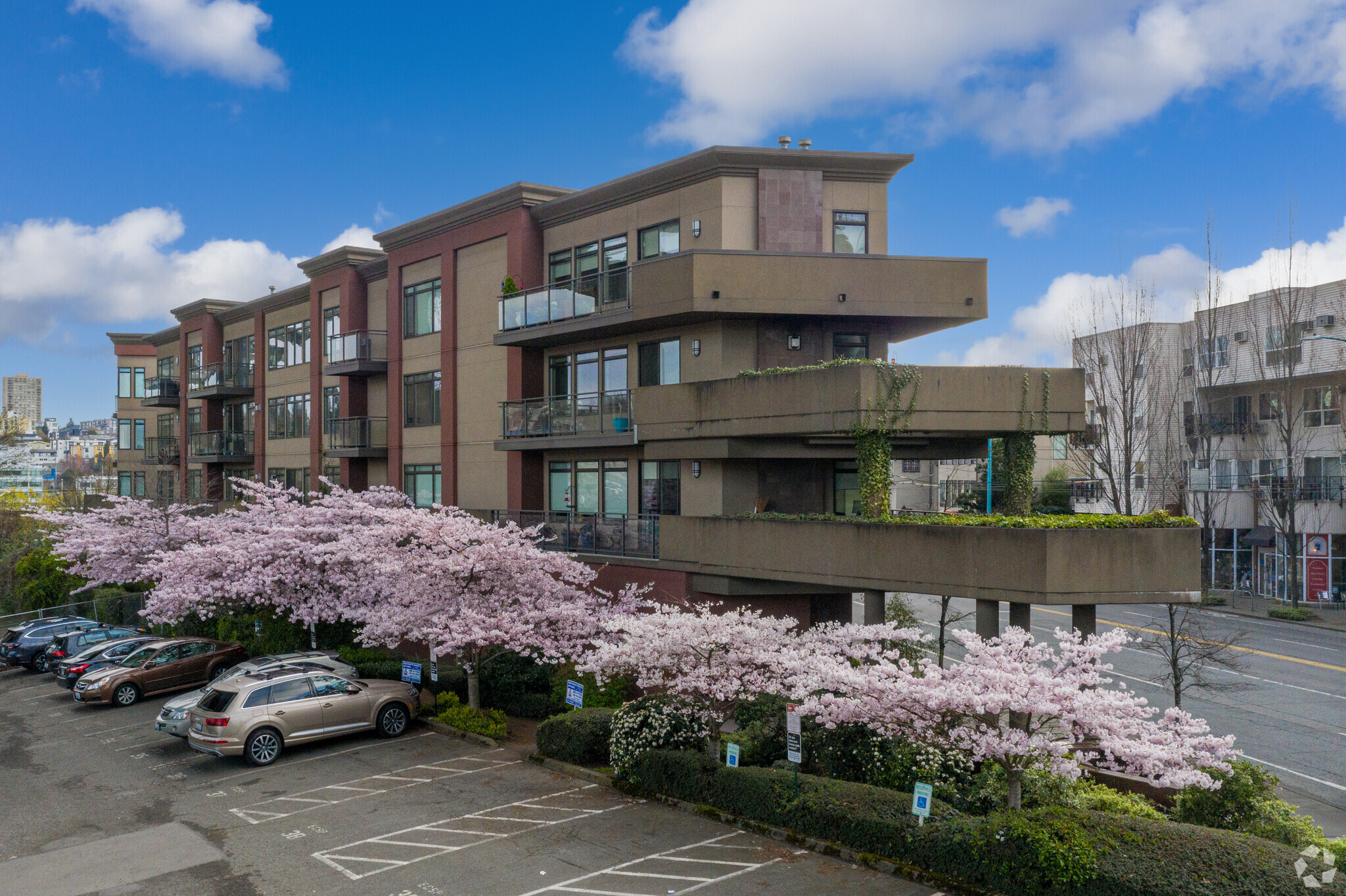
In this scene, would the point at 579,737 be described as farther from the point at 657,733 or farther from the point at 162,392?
the point at 162,392

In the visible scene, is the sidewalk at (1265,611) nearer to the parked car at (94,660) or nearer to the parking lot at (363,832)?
the parking lot at (363,832)

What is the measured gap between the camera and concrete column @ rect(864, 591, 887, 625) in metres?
20.3

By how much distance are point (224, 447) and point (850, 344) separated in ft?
120

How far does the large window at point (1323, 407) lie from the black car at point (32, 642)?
5625cm

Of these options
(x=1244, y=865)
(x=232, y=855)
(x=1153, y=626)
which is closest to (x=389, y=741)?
(x=232, y=855)

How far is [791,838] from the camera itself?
14.8 m

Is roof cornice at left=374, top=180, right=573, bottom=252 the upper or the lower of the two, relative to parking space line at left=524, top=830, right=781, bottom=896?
upper

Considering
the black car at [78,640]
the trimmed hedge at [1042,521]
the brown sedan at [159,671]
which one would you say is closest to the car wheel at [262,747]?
the brown sedan at [159,671]

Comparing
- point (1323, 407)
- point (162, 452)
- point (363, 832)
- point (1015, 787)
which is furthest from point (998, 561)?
point (162, 452)

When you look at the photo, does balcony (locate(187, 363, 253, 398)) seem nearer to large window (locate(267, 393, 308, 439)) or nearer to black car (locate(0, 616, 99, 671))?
large window (locate(267, 393, 308, 439))

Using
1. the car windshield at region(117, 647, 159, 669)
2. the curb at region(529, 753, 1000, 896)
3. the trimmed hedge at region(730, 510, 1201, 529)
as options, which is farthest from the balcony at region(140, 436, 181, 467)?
the trimmed hedge at region(730, 510, 1201, 529)

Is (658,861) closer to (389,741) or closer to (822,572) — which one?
(822,572)

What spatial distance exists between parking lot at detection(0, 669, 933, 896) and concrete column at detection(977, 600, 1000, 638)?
6069 mm

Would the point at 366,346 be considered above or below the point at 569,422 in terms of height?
above
